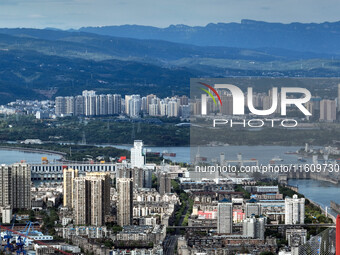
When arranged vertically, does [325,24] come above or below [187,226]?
above

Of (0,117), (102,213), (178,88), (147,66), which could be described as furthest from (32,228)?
(147,66)

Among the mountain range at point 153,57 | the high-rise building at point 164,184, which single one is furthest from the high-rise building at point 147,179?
the mountain range at point 153,57

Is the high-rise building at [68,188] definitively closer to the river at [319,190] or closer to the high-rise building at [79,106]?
the river at [319,190]

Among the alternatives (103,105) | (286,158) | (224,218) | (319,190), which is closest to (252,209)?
(286,158)

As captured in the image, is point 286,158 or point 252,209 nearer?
point 252,209

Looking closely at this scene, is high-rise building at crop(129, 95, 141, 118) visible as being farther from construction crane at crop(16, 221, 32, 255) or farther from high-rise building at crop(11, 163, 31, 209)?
construction crane at crop(16, 221, 32, 255)

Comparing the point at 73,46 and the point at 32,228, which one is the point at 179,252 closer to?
the point at 32,228

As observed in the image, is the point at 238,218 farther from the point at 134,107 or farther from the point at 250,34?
the point at 250,34
